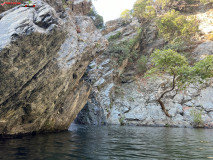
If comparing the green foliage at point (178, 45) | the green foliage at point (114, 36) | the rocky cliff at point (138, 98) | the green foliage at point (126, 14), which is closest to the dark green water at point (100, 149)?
the rocky cliff at point (138, 98)

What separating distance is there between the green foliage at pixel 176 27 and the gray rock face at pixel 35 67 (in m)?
32.6

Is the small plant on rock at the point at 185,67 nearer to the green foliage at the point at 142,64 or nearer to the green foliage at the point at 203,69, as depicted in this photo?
the green foliage at the point at 203,69

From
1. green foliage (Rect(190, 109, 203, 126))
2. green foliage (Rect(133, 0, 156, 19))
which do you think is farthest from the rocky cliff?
green foliage (Rect(133, 0, 156, 19))

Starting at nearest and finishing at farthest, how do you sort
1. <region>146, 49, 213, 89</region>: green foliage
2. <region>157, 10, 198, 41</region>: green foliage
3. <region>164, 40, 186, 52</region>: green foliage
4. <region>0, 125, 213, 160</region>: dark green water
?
<region>0, 125, 213, 160</region>: dark green water → <region>146, 49, 213, 89</region>: green foliage → <region>164, 40, 186, 52</region>: green foliage → <region>157, 10, 198, 41</region>: green foliage

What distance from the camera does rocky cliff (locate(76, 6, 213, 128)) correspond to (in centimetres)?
2812

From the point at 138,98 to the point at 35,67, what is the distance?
1000 inches

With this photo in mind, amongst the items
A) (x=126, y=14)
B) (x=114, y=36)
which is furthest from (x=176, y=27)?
(x=126, y=14)

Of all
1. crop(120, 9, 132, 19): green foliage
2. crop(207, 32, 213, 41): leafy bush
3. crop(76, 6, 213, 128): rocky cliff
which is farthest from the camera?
crop(120, 9, 132, 19): green foliage

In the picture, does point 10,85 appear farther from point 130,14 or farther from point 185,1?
point 185,1

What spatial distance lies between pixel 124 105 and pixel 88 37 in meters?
17.5

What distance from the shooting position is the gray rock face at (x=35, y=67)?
8750 mm

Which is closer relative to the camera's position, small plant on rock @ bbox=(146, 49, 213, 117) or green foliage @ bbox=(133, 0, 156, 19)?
small plant on rock @ bbox=(146, 49, 213, 117)

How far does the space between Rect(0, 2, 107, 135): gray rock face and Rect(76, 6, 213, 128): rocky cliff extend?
8.56m

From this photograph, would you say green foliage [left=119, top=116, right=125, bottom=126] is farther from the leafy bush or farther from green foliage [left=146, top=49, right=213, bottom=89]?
the leafy bush
